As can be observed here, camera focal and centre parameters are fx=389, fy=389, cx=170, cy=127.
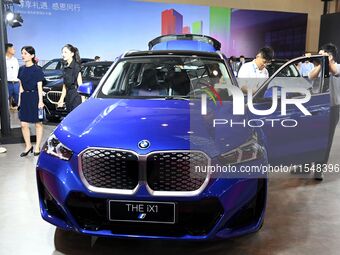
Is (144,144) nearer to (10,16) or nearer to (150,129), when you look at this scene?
(150,129)

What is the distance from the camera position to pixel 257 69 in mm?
4645

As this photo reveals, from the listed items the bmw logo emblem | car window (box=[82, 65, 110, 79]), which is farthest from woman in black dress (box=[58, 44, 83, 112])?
the bmw logo emblem

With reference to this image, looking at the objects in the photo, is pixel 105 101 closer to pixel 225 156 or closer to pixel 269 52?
pixel 225 156

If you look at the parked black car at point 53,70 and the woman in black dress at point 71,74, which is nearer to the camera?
the woman in black dress at point 71,74

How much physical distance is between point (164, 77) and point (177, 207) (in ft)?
5.21

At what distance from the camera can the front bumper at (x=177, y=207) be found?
6.92ft

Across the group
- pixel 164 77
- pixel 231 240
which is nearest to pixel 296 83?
pixel 164 77

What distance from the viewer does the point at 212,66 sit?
138 inches

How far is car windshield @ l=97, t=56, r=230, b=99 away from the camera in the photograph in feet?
10.9

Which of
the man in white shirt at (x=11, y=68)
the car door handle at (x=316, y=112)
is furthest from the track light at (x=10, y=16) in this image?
the car door handle at (x=316, y=112)

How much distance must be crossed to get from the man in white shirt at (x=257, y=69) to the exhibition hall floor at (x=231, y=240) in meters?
1.28

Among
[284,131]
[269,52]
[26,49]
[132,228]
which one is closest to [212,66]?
[284,131]

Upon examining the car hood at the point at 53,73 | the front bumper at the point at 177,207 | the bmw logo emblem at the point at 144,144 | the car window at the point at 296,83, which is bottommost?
the front bumper at the point at 177,207

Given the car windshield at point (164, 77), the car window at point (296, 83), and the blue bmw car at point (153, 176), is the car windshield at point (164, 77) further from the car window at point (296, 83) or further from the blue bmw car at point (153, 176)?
the blue bmw car at point (153, 176)
